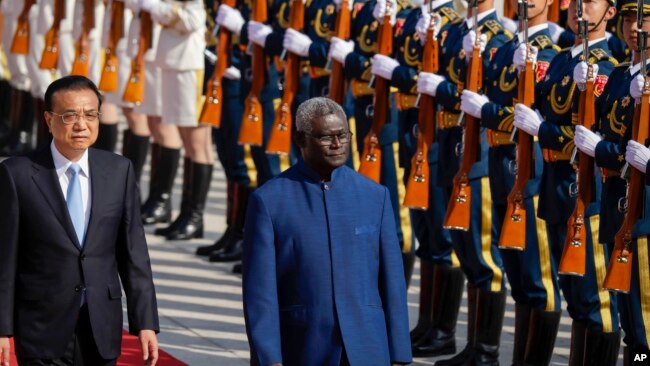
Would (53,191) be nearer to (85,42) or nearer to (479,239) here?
(479,239)

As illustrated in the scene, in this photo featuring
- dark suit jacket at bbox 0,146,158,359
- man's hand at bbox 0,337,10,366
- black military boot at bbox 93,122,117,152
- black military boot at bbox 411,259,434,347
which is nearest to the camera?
man's hand at bbox 0,337,10,366

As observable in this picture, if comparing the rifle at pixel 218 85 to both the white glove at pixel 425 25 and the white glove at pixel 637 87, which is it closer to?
the white glove at pixel 425 25

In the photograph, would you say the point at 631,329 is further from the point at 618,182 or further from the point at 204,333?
the point at 204,333

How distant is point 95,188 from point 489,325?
9.19ft

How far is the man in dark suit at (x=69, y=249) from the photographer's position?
16.9 ft

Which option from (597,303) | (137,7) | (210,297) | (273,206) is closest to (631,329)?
(597,303)

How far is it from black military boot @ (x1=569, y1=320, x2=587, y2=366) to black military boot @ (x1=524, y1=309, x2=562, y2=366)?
191 millimetres

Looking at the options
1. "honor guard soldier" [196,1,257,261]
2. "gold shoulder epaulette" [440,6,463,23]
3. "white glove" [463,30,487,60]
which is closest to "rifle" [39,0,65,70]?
"honor guard soldier" [196,1,257,261]

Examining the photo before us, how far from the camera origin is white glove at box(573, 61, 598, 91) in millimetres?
6574

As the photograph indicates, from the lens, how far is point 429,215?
7941 millimetres

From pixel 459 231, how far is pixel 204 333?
1502mm

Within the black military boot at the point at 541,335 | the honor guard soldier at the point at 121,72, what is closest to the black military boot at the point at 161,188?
the honor guard soldier at the point at 121,72

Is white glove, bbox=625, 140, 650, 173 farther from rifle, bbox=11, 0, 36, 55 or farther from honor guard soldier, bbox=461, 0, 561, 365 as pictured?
rifle, bbox=11, 0, 36, 55

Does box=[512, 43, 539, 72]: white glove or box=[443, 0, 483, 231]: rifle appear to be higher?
box=[512, 43, 539, 72]: white glove
